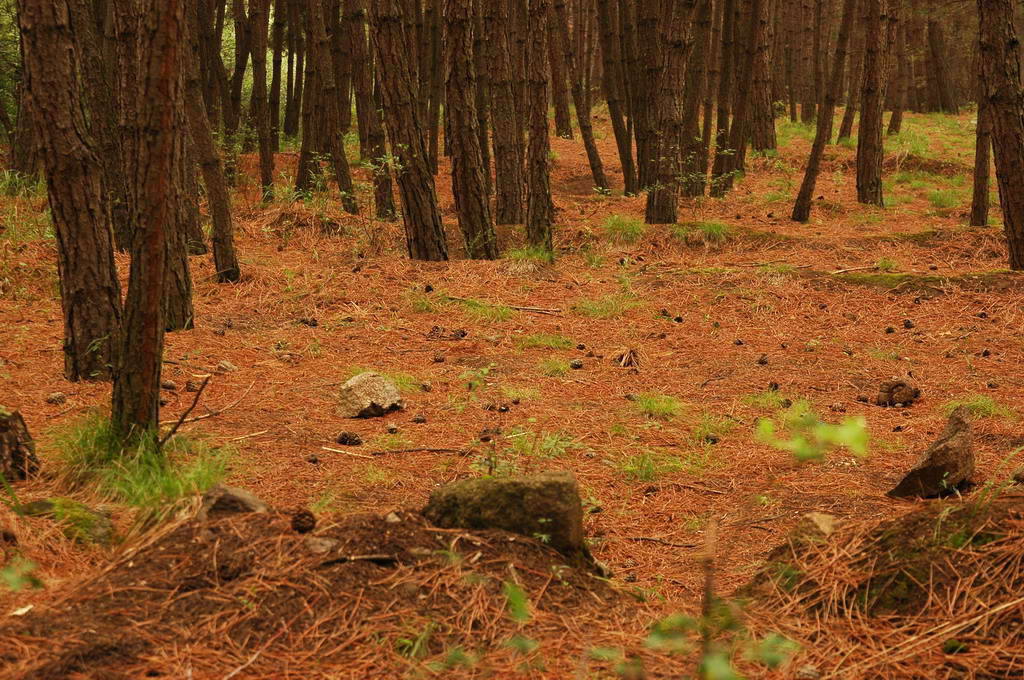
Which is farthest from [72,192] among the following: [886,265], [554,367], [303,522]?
[886,265]

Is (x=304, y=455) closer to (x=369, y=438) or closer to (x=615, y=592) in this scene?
(x=369, y=438)

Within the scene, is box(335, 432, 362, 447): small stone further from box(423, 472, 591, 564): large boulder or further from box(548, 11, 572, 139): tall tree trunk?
box(548, 11, 572, 139): tall tree trunk

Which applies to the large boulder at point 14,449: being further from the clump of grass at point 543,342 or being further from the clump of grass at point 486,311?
the clump of grass at point 486,311

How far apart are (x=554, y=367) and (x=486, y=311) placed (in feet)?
5.32

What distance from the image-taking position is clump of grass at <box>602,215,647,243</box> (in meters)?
10.7

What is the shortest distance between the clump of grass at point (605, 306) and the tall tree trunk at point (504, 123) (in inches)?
124

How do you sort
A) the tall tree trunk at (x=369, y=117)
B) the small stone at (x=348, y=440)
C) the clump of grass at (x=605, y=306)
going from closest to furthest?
the small stone at (x=348, y=440) → the clump of grass at (x=605, y=306) → the tall tree trunk at (x=369, y=117)

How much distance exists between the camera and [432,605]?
109 inches

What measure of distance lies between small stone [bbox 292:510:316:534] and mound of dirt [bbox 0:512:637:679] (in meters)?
0.03

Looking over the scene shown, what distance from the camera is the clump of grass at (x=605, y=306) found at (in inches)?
326

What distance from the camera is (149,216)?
12.7ft

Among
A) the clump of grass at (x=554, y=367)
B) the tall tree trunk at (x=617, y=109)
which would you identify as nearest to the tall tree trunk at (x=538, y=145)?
the tall tree trunk at (x=617, y=109)

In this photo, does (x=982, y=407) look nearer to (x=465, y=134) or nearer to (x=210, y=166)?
(x=465, y=134)

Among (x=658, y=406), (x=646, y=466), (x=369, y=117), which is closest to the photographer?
(x=646, y=466)
